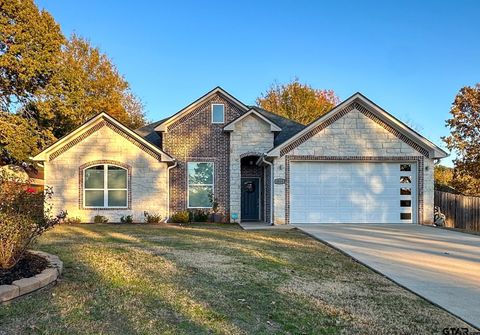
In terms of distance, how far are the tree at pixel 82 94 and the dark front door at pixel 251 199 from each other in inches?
500

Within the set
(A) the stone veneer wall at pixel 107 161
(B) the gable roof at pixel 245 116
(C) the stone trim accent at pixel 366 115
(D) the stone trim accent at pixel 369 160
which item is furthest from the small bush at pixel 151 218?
(C) the stone trim accent at pixel 366 115

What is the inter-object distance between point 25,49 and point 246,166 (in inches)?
576

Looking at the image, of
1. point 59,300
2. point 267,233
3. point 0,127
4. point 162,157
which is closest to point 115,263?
point 59,300

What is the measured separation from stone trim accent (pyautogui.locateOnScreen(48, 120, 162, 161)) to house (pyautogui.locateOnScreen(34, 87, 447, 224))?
0.04m

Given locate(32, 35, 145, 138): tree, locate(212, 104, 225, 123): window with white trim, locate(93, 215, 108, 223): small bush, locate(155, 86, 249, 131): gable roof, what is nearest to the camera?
locate(93, 215, 108, 223): small bush

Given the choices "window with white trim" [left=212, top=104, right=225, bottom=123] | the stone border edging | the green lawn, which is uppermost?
"window with white trim" [left=212, top=104, right=225, bottom=123]

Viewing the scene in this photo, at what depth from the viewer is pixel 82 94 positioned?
24625mm

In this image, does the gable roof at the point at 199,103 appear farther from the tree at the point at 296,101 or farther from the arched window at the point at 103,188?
the tree at the point at 296,101

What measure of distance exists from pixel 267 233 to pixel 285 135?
751 cm

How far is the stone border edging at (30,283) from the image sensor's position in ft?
15.6

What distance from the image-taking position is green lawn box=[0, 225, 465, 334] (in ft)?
13.6

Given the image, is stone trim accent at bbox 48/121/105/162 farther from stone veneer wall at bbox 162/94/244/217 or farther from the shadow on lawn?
the shadow on lawn

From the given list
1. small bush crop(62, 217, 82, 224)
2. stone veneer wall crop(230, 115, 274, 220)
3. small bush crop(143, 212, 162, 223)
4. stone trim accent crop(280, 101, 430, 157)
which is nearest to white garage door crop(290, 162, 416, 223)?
stone trim accent crop(280, 101, 430, 157)

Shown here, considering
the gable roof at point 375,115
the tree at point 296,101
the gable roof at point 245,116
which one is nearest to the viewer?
the gable roof at point 375,115
